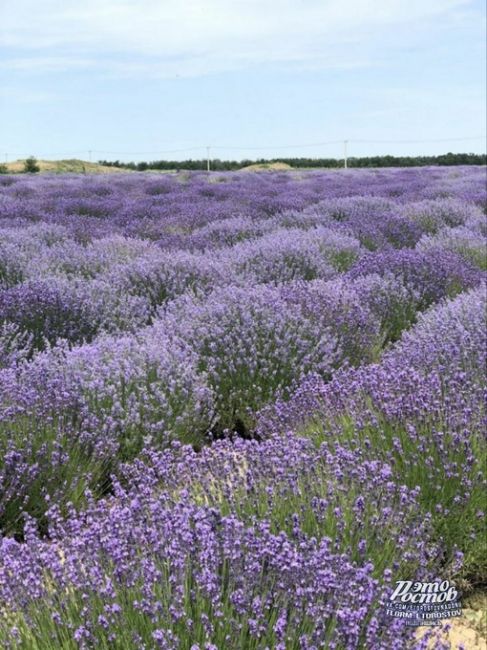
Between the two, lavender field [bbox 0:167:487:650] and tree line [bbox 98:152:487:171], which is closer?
lavender field [bbox 0:167:487:650]

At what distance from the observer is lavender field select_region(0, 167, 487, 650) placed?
5.67ft

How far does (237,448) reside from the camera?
2668 mm

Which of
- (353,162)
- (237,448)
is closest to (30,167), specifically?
(353,162)

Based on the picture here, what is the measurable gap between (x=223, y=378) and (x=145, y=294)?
1928 mm

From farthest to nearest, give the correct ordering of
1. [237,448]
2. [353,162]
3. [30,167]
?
[353,162], [30,167], [237,448]

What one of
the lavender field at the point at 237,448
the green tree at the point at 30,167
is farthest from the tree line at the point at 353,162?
the lavender field at the point at 237,448

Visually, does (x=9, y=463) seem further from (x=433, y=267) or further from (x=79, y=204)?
(x=79, y=204)

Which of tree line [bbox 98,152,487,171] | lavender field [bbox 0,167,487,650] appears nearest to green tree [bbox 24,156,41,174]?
tree line [bbox 98,152,487,171]

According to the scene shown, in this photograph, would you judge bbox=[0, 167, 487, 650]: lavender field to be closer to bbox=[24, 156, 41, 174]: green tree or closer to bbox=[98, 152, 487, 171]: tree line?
bbox=[24, 156, 41, 174]: green tree

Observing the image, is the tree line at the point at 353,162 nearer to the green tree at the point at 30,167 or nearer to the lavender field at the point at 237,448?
the green tree at the point at 30,167

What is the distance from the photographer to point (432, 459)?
263cm

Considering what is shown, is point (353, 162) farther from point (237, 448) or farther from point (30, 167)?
point (237, 448)

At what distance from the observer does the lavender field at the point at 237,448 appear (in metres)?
1.73

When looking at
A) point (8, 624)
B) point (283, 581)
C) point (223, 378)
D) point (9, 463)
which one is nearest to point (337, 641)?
point (283, 581)
